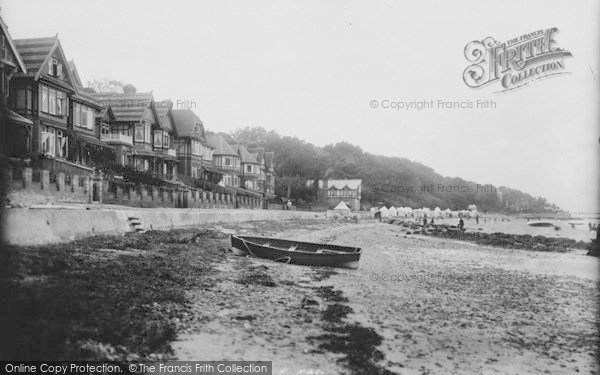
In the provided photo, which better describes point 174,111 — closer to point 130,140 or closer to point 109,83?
point 130,140

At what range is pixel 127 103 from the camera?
44.0 metres

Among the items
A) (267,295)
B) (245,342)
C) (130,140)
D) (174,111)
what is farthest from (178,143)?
(245,342)

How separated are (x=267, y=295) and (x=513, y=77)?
9.83 meters

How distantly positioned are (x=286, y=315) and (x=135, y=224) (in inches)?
481

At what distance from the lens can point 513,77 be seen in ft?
42.8

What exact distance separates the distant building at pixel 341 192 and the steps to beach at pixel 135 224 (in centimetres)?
8410

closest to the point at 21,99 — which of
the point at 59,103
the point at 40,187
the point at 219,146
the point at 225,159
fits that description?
the point at 59,103

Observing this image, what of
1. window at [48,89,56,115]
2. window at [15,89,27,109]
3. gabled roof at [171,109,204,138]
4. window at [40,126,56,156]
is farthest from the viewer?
gabled roof at [171,109,204,138]

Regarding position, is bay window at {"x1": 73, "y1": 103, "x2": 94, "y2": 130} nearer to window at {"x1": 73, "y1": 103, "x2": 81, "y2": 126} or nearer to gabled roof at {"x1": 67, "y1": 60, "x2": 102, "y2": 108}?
window at {"x1": 73, "y1": 103, "x2": 81, "y2": 126}

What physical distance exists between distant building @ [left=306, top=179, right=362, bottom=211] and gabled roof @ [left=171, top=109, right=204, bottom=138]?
173 ft

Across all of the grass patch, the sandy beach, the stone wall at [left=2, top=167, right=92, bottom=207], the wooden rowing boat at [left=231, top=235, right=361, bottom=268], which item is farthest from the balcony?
the grass patch

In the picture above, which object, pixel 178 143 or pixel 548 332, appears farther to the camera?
pixel 178 143

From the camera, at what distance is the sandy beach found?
22.2 ft

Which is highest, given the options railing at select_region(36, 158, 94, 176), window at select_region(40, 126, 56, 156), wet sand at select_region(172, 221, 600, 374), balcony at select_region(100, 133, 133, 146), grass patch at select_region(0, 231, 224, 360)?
balcony at select_region(100, 133, 133, 146)
